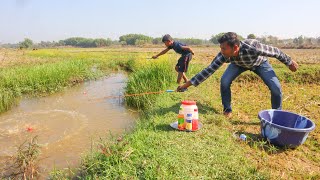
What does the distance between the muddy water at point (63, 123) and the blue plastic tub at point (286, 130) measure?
6.94 ft

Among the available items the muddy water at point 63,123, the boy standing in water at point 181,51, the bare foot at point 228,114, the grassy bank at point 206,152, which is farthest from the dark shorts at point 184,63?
the bare foot at point 228,114

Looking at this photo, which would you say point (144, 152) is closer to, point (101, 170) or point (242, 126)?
point (101, 170)

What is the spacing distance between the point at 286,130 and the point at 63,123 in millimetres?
3855

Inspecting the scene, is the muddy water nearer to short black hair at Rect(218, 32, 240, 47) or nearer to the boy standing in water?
the boy standing in water

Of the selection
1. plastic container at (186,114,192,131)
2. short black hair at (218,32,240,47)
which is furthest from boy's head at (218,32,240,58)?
plastic container at (186,114,192,131)

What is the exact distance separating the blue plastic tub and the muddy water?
212cm

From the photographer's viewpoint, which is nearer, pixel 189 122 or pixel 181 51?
pixel 189 122

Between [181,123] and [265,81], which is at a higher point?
[265,81]

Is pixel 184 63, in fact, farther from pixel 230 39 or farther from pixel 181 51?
pixel 230 39

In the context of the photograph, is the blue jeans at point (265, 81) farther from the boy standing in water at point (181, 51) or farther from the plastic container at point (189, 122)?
the boy standing in water at point (181, 51)

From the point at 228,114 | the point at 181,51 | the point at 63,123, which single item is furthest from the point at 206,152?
the point at 181,51

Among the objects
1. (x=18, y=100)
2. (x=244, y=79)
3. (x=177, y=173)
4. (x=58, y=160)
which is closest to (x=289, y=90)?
(x=244, y=79)

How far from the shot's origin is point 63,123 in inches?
203

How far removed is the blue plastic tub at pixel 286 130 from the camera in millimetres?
2969
